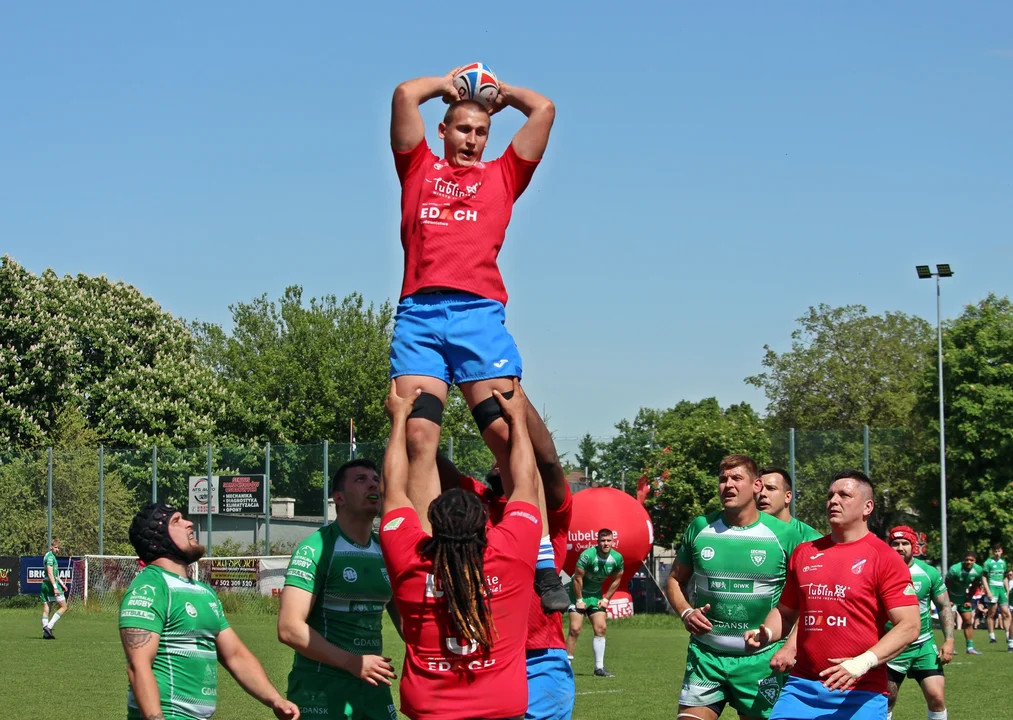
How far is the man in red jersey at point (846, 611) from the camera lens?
25.1 ft

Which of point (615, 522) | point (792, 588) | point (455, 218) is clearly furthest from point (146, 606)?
point (615, 522)

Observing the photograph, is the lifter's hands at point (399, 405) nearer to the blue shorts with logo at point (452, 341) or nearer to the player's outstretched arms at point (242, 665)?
the blue shorts with logo at point (452, 341)

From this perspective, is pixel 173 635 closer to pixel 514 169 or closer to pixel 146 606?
pixel 146 606

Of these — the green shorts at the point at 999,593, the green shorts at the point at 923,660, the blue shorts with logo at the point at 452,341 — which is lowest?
the green shorts at the point at 999,593

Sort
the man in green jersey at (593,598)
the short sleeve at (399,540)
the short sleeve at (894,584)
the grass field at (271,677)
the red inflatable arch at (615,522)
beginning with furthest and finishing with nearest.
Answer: the man in green jersey at (593,598)
the grass field at (271,677)
the red inflatable arch at (615,522)
the short sleeve at (894,584)
the short sleeve at (399,540)

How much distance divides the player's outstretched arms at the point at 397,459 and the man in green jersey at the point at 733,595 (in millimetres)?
3598

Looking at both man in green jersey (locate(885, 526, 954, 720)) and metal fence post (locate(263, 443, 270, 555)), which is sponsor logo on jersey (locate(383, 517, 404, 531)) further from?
metal fence post (locate(263, 443, 270, 555))

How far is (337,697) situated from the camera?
6680mm

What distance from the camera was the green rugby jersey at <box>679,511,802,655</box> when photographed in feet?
30.0

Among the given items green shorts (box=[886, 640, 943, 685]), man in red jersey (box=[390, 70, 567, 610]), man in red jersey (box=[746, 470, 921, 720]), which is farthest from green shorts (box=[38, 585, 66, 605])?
man in red jersey (box=[390, 70, 567, 610])

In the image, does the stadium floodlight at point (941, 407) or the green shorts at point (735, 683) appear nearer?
the green shorts at point (735, 683)

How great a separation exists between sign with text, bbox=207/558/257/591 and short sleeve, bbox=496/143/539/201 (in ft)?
100

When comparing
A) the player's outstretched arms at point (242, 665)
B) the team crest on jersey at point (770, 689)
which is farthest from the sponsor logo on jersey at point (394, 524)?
the team crest on jersey at point (770, 689)

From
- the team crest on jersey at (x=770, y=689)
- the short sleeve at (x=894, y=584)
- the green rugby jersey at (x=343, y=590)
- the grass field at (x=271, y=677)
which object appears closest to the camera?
the green rugby jersey at (x=343, y=590)
